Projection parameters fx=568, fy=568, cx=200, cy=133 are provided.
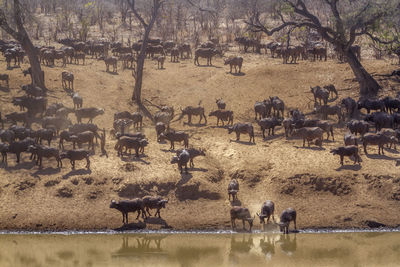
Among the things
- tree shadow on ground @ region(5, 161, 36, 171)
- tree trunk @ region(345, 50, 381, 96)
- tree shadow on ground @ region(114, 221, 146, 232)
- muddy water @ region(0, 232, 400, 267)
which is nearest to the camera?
muddy water @ region(0, 232, 400, 267)

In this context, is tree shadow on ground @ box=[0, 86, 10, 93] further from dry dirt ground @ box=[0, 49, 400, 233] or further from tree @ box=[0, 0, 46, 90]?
dry dirt ground @ box=[0, 49, 400, 233]

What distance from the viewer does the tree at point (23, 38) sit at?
27109mm

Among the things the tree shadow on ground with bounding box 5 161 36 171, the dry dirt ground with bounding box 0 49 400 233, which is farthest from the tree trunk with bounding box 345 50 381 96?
the tree shadow on ground with bounding box 5 161 36 171

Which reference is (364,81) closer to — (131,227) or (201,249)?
(201,249)

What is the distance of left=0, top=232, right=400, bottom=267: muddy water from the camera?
1520cm

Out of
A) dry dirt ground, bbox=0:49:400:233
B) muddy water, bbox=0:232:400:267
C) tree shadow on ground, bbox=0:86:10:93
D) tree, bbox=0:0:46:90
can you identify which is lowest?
muddy water, bbox=0:232:400:267

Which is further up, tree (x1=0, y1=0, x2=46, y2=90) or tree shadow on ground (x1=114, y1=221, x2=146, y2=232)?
tree (x1=0, y1=0, x2=46, y2=90)

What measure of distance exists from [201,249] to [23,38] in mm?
16475

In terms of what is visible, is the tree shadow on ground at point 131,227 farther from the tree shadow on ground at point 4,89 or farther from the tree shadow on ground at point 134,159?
the tree shadow on ground at point 4,89

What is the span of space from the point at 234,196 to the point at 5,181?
303 inches

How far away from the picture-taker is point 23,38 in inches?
1088

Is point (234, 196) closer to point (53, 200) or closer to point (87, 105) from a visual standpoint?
point (53, 200)

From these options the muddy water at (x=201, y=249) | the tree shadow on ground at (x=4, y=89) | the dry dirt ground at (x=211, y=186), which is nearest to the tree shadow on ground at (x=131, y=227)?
the dry dirt ground at (x=211, y=186)

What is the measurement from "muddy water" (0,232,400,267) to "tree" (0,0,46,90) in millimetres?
12727
